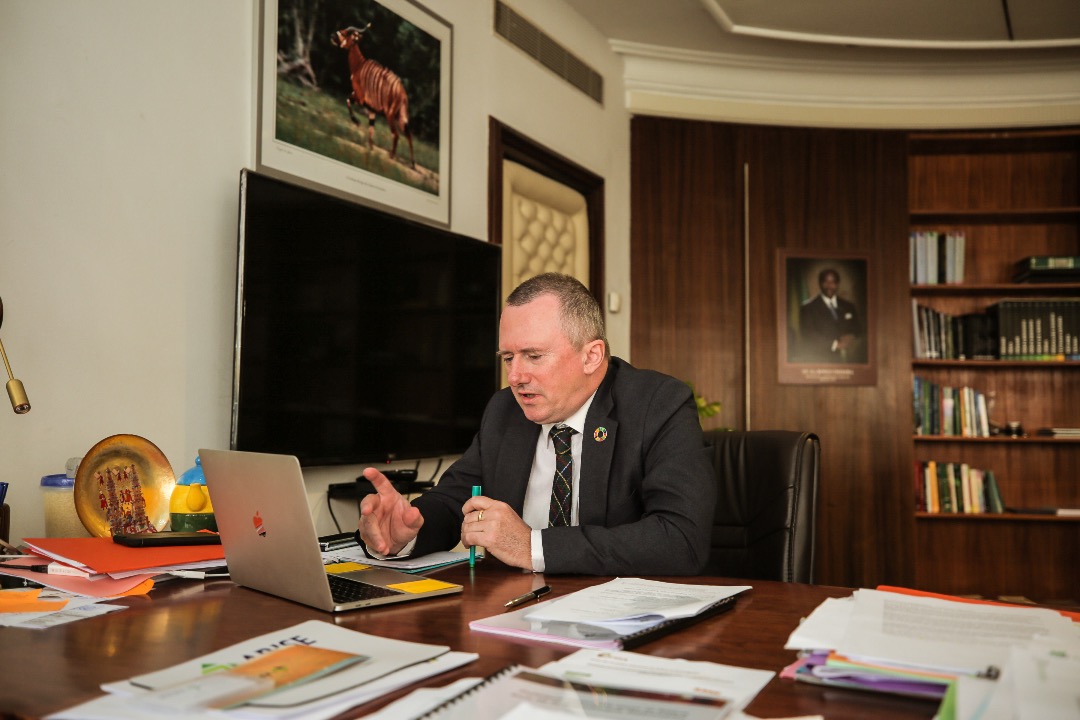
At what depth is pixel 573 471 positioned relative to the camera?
6.41ft

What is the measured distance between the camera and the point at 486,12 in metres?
3.62

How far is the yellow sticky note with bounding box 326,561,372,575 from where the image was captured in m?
1.52

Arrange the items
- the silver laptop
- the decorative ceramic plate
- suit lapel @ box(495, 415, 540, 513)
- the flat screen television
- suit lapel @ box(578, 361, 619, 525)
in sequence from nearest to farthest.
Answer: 1. the silver laptop
2. the decorative ceramic plate
3. suit lapel @ box(578, 361, 619, 525)
4. suit lapel @ box(495, 415, 540, 513)
5. the flat screen television

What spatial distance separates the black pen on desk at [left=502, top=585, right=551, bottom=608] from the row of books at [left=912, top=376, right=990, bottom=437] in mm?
4047

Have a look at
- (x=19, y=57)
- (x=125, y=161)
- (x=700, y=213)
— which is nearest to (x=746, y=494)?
(x=125, y=161)

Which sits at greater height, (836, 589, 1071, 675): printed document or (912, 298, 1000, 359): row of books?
(912, 298, 1000, 359): row of books

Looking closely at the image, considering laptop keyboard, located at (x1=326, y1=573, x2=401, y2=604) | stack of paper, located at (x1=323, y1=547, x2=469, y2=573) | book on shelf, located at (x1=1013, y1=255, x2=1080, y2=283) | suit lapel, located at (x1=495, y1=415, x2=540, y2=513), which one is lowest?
stack of paper, located at (x1=323, y1=547, x2=469, y2=573)

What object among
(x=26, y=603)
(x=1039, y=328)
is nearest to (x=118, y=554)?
(x=26, y=603)

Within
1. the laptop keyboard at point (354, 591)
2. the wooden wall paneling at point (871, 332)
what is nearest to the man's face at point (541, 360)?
the laptop keyboard at point (354, 591)

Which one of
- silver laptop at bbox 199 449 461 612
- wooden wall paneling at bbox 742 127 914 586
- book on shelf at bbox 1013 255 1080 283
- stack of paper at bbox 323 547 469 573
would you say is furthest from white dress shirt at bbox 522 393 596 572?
book on shelf at bbox 1013 255 1080 283

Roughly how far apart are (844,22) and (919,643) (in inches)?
165

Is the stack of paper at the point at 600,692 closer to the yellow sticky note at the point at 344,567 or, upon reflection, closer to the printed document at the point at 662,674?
the printed document at the point at 662,674

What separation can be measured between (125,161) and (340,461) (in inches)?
39.8

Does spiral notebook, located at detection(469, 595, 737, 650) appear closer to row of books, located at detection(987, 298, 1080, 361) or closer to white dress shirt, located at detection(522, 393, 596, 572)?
white dress shirt, located at detection(522, 393, 596, 572)
